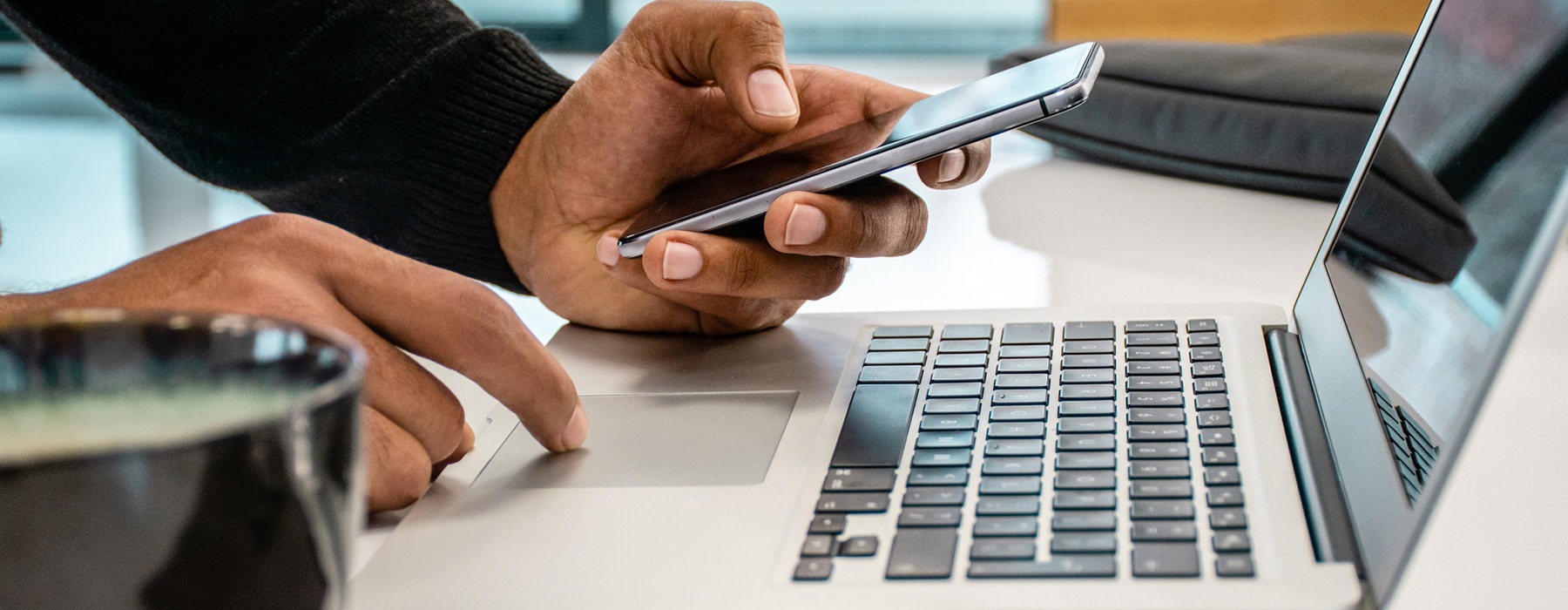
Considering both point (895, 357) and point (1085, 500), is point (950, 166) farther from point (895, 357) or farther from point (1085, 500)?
point (1085, 500)

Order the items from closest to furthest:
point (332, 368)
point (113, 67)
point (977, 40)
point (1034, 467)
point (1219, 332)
→ point (332, 368), point (1034, 467), point (1219, 332), point (113, 67), point (977, 40)

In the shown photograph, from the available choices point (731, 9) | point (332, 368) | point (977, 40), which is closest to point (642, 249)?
point (731, 9)

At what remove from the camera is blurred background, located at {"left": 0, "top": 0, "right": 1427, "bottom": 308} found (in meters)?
0.94

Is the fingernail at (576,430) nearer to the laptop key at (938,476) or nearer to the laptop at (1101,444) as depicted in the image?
the laptop at (1101,444)

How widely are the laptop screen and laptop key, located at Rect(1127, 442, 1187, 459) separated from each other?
48mm

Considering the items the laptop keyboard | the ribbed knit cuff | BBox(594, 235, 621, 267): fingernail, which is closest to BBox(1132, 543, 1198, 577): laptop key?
the laptop keyboard

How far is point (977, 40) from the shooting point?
345 cm

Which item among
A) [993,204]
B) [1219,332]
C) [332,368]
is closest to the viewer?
[332,368]

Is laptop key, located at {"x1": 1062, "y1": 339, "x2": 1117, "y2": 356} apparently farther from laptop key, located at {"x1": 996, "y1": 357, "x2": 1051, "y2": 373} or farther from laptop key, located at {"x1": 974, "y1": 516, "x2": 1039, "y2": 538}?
laptop key, located at {"x1": 974, "y1": 516, "x2": 1039, "y2": 538}

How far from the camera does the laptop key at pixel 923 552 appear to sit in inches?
10.9

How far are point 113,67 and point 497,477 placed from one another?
1.41 ft

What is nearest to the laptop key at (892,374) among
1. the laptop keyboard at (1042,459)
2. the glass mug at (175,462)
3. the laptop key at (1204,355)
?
the laptop keyboard at (1042,459)

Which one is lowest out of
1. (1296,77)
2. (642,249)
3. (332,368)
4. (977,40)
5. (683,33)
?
(332,368)

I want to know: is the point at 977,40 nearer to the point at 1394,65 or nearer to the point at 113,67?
the point at 1394,65
